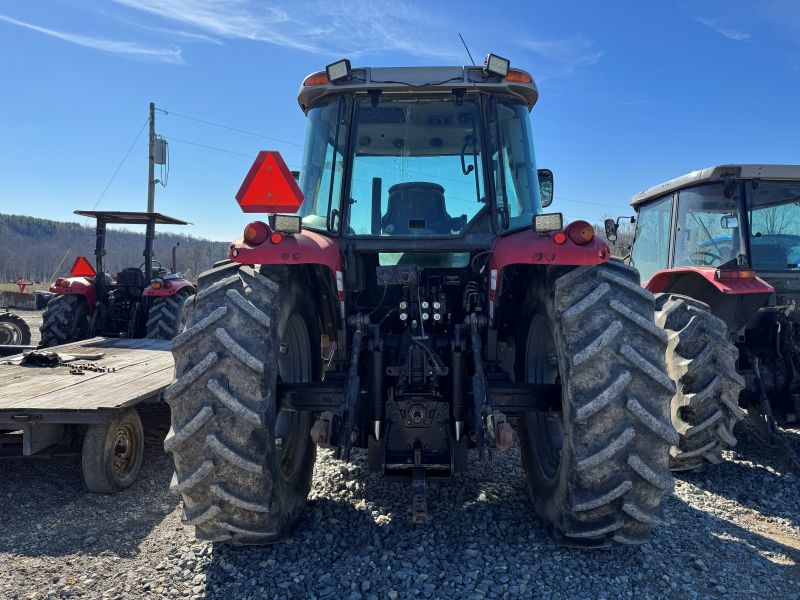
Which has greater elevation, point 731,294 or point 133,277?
point 731,294

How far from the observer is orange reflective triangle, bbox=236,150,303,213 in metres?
3.75

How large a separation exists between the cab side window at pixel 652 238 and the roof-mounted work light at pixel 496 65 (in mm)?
3019

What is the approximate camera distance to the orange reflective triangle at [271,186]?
12.3 ft

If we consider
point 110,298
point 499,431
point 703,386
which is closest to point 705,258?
point 703,386

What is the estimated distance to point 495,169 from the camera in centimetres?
351

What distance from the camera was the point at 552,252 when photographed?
286 cm

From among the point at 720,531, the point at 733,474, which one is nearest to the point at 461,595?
the point at 720,531

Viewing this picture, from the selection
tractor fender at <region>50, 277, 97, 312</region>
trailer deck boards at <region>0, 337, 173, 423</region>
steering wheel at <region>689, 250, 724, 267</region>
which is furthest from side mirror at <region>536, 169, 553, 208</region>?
tractor fender at <region>50, 277, 97, 312</region>

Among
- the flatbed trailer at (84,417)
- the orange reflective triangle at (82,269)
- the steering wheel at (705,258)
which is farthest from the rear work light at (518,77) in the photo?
the orange reflective triangle at (82,269)

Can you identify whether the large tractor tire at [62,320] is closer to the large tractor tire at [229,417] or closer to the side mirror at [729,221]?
the large tractor tire at [229,417]

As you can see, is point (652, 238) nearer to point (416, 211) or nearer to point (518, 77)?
point (518, 77)

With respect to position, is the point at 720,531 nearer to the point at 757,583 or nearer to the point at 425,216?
the point at 757,583

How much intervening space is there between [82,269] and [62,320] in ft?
2.97

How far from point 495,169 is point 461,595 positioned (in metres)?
2.27
